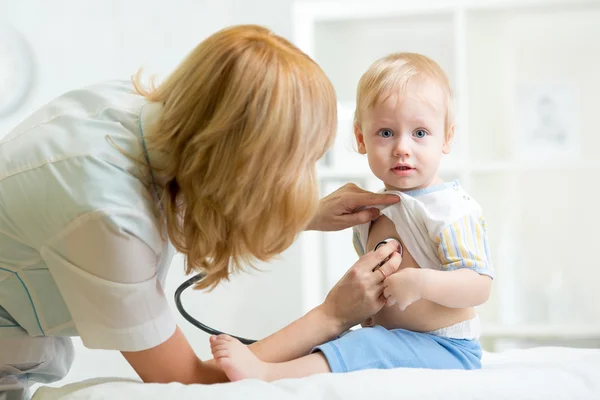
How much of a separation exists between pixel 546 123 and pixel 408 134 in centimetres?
190

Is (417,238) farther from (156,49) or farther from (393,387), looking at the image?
(156,49)

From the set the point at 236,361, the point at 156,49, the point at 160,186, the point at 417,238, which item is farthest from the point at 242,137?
the point at 156,49

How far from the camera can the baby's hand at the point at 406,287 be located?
1224mm

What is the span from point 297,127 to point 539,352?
2.56ft

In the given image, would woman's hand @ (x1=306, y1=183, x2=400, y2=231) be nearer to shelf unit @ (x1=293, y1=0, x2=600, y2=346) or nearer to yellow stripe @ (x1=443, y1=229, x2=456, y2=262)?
yellow stripe @ (x1=443, y1=229, x2=456, y2=262)

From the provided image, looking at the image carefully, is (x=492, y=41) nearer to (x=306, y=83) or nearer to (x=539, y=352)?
(x=539, y=352)

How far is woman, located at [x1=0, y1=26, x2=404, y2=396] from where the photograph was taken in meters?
1.05

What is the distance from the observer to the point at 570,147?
10.0 feet

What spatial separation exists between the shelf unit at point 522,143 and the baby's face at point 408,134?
166cm

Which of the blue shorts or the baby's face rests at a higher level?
the baby's face

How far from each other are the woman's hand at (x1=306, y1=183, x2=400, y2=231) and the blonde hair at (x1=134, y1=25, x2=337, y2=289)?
30 centimetres

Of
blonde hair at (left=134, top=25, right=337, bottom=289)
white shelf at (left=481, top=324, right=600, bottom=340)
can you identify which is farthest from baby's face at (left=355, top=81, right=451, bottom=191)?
white shelf at (left=481, top=324, right=600, bottom=340)

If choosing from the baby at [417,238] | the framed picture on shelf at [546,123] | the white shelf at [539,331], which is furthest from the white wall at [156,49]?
the baby at [417,238]

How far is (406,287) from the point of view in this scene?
4.03 ft
